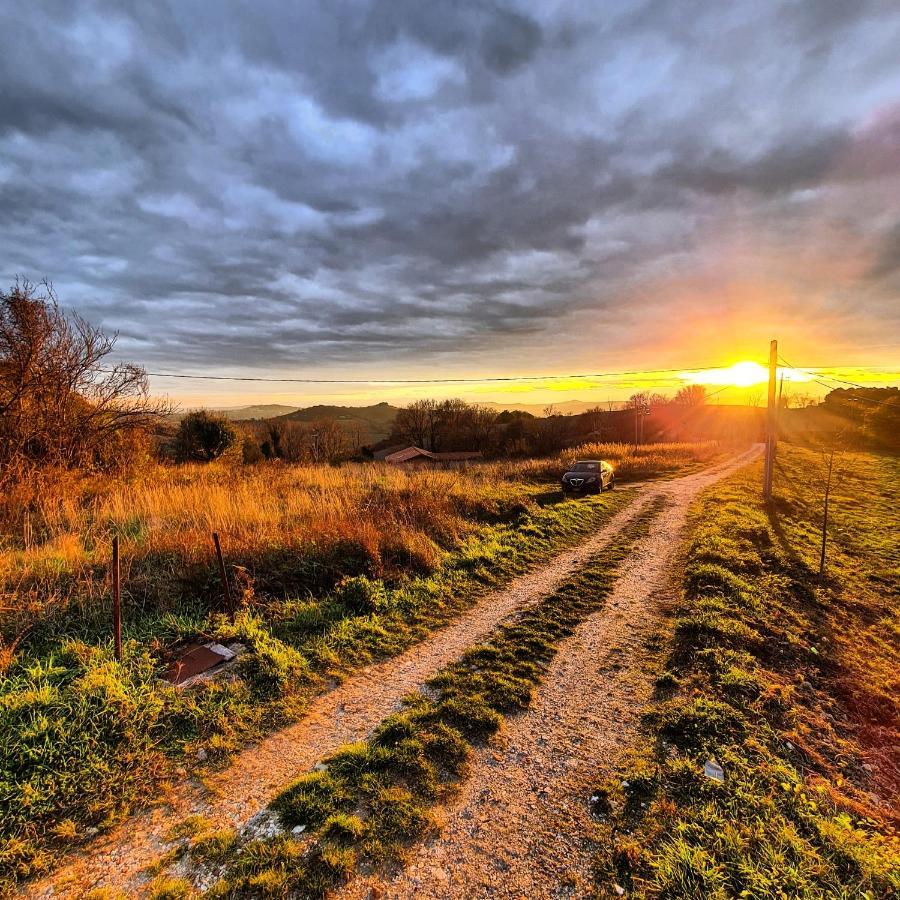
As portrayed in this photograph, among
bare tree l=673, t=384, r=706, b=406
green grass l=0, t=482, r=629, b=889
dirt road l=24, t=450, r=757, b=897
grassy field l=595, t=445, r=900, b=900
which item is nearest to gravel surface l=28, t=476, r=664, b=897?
dirt road l=24, t=450, r=757, b=897

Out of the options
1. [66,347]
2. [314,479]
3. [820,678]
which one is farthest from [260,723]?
[66,347]

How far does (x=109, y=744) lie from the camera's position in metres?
4.06

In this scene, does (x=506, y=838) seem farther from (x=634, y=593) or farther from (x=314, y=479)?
(x=314, y=479)

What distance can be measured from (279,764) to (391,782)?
116 centimetres

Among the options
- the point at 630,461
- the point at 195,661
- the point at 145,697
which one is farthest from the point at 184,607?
the point at 630,461

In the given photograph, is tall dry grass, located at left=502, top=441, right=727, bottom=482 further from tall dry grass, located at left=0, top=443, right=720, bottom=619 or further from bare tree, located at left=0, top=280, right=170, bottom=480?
bare tree, located at left=0, top=280, right=170, bottom=480

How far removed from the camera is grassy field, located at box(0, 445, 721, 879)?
3807 millimetres

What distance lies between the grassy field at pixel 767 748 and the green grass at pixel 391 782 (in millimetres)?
1383

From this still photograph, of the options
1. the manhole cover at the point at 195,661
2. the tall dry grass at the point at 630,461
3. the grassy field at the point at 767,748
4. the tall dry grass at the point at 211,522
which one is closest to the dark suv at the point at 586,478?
the tall dry grass at the point at 630,461

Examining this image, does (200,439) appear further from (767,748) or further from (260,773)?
(767,748)

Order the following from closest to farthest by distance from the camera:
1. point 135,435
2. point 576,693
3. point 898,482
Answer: point 576,693 < point 135,435 < point 898,482

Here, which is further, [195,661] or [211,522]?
[211,522]

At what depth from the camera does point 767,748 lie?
14.5 ft

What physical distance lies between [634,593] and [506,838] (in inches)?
240
